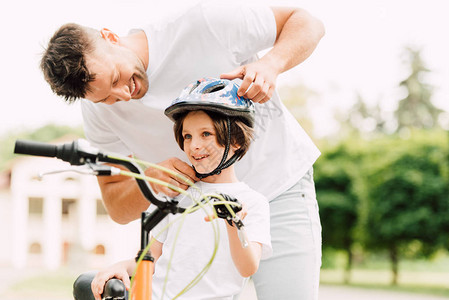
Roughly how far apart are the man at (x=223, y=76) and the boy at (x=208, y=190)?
0.40 feet

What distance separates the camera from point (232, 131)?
2.76 metres

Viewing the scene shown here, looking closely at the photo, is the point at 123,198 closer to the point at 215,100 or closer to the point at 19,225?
the point at 215,100

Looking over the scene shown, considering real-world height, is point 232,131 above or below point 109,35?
below

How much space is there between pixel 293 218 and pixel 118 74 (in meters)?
1.22

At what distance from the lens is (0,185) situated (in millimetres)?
49531

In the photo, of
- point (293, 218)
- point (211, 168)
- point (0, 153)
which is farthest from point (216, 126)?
point (0, 153)

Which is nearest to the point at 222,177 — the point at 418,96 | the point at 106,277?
the point at 106,277

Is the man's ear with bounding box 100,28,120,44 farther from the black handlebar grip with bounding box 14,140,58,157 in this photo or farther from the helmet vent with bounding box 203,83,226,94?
the black handlebar grip with bounding box 14,140,58,157

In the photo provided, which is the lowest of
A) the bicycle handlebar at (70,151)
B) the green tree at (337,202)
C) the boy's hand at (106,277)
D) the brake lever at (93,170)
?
the green tree at (337,202)

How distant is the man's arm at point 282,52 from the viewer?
2.60 m

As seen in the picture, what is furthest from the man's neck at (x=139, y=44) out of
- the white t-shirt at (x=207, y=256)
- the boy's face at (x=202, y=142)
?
the white t-shirt at (x=207, y=256)

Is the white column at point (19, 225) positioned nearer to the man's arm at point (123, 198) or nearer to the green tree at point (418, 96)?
the green tree at point (418, 96)

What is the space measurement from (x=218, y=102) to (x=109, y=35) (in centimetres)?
79

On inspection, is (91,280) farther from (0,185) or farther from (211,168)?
(0,185)
